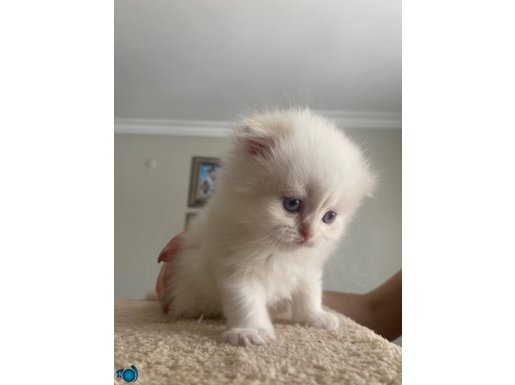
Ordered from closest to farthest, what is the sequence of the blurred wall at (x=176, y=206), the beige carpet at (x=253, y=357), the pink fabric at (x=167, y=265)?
the beige carpet at (x=253, y=357), the blurred wall at (x=176, y=206), the pink fabric at (x=167, y=265)

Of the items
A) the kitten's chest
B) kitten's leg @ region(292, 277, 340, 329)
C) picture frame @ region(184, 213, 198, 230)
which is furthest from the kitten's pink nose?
picture frame @ region(184, 213, 198, 230)

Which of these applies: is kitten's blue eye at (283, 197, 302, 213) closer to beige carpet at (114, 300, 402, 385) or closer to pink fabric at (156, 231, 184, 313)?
beige carpet at (114, 300, 402, 385)

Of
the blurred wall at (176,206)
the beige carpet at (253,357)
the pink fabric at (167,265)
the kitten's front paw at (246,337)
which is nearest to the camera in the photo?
the beige carpet at (253,357)

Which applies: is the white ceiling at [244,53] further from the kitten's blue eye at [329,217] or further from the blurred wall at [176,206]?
the kitten's blue eye at [329,217]

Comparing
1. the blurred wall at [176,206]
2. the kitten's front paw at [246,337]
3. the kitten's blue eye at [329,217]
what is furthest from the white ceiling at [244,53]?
the kitten's front paw at [246,337]

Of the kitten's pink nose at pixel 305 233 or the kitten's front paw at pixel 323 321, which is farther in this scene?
the kitten's front paw at pixel 323 321

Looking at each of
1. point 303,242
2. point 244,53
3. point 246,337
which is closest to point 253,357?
point 246,337
